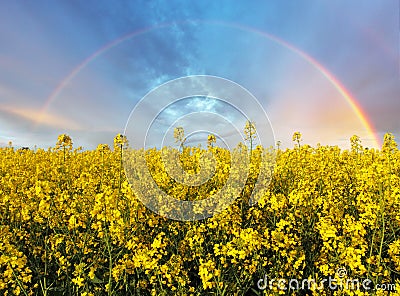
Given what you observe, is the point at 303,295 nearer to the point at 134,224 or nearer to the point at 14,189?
the point at 134,224

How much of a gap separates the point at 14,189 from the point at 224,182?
373cm

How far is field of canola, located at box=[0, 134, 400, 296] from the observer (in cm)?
309

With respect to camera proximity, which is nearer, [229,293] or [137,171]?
[229,293]

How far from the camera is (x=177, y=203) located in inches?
164

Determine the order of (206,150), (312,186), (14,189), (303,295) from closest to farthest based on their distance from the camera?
(303,295) < (312,186) < (14,189) < (206,150)

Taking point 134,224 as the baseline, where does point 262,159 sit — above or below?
above

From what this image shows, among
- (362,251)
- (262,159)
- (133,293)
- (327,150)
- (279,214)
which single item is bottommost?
(133,293)

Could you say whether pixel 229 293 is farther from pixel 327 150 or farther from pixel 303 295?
pixel 327 150

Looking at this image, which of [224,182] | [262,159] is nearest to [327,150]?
[262,159]

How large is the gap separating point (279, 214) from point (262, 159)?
7.23 feet

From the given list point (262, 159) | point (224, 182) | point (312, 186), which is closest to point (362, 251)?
point (312, 186)

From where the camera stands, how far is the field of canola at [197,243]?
309 centimetres

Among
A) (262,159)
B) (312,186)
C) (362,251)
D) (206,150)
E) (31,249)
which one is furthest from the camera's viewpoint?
(206,150)

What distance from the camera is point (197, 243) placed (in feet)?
11.5
